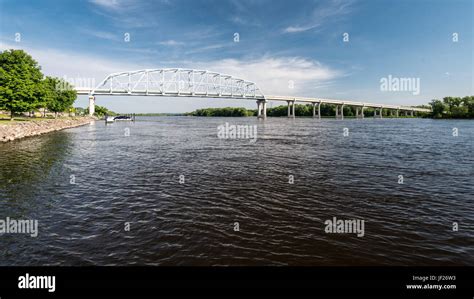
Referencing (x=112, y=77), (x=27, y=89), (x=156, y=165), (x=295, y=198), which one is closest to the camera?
(x=295, y=198)

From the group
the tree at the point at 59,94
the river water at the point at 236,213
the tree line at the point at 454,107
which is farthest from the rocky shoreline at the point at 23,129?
the tree line at the point at 454,107

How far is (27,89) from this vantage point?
51531 mm

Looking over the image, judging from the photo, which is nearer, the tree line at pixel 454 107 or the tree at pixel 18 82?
the tree at pixel 18 82

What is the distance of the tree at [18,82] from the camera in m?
48.9

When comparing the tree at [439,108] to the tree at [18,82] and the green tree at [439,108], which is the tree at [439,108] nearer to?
the green tree at [439,108]

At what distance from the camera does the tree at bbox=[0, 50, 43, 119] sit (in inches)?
1924

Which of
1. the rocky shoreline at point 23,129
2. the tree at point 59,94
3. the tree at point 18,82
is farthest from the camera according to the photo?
the tree at point 59,94

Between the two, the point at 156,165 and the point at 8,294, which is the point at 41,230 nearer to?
the point at 8,294

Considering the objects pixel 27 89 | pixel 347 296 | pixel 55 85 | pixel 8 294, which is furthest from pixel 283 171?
pixel 55 85

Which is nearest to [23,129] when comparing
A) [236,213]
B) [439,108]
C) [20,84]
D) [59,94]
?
[20,84]

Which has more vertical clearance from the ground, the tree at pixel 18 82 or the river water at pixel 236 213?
the tree at pixel 18 82

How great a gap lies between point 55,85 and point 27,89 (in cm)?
4308

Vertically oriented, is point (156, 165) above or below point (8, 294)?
above

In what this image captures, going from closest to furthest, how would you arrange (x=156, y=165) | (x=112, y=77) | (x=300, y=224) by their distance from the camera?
(x=300, y=224) → (x=156, y=165) → (x=112, y=77)
